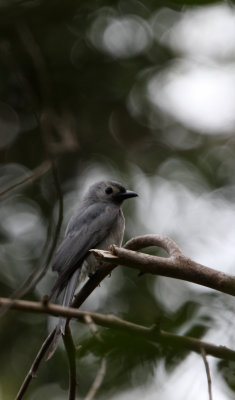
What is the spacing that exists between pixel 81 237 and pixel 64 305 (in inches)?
38.7

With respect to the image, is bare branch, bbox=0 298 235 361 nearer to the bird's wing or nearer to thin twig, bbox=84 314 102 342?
thin twig, bbox=84 314 102 342

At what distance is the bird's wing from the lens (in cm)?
485

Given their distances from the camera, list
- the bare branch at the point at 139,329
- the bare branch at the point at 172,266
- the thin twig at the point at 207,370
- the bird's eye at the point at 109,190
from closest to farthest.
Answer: the bare branch at the point at 139,329 → the thin twig at the point at 207,370 → the bare branch at the point at 172,266 → the bird's eye at the point at 109,190

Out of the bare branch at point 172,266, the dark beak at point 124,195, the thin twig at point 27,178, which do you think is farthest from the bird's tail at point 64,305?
the dark beak at point 124,195

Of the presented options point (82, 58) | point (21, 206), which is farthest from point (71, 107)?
point (21, 206)

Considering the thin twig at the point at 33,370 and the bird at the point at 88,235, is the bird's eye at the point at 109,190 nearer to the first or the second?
the bird at the point at 88,235

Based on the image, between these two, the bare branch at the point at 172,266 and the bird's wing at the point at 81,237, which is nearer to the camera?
the bare branch at the point at 172,266

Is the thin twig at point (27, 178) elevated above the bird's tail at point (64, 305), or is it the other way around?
the thin twig at point (27, 178)

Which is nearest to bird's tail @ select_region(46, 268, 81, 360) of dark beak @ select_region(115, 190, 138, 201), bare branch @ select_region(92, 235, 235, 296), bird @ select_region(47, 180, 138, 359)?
bird @ select_region(47, 180, 138, 359)

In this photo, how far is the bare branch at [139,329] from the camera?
7.17 feet

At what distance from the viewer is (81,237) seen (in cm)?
529

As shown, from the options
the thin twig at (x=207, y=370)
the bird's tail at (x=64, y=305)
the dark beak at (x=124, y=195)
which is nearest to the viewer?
the thin twig at (x=207, y=370)

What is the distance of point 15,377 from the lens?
5.53 meters

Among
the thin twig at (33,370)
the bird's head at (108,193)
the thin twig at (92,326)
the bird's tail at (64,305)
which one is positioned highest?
the thin twig at (92,326)
